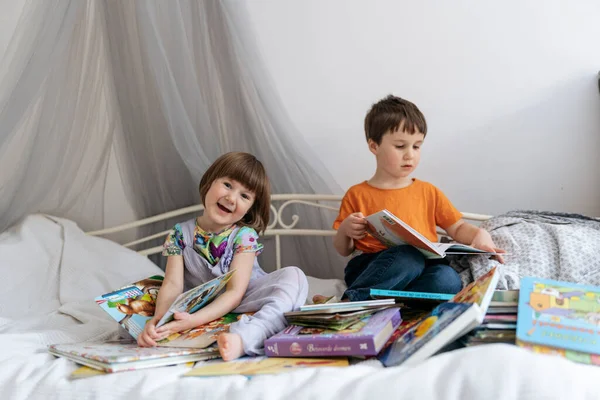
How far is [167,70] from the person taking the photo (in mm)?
1835

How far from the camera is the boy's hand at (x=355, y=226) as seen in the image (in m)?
1.58

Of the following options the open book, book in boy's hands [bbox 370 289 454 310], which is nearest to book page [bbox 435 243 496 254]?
the open book

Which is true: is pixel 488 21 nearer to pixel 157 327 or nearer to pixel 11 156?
pixel 157 327

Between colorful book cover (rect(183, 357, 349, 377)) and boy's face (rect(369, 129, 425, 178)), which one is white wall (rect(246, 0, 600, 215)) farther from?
colorful book cover (rect(183, 357, 349, 377))

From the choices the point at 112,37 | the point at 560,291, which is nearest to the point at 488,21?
the point at 560,291

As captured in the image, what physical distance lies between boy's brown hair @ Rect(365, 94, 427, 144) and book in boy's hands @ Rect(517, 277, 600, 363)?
0.62 meters

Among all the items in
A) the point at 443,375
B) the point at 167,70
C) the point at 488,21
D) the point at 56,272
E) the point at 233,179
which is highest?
the point at 488,21

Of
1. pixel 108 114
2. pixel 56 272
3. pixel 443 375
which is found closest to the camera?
pixel 443 375

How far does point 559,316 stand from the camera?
105 centimetres

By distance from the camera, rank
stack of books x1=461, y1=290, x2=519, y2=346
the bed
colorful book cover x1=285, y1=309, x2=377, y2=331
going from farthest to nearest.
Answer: colorful book cover x1=285, y1=309, x2=377, y2=331 → stack of books x1=461, y1=290, x2=519, y2=346 → the bed

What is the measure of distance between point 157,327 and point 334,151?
1.02 metres

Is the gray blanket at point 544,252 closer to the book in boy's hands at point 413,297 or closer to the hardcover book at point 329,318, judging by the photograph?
the book in boy's hands at point 413,297

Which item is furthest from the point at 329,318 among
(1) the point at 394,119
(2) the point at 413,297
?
(1) the point at 394,119

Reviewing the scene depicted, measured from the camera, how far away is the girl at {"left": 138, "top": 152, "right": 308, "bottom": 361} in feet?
4.63
